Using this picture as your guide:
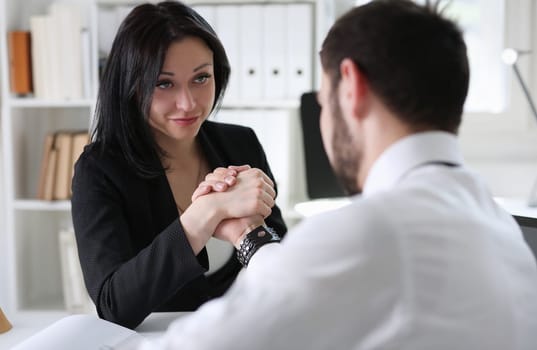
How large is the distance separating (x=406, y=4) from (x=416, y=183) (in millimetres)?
223

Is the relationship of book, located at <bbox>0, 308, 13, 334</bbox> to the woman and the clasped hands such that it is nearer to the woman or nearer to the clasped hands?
the woman

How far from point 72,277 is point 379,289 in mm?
2672

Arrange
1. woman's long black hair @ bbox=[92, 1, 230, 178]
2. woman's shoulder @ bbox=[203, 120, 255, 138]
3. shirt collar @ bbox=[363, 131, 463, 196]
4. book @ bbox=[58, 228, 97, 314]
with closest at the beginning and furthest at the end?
shirt collar @ bbox=[363, 131, 463, 196], woman's long black hair @ bbox=[92, 1, 230, 178], woman's shoulder @ bbox=[203, 120, 255, 138], book @ bbox=[58, 228, 97, 314]

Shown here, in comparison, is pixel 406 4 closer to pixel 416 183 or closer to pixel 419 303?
pixel 416 183

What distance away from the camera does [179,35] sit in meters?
1.53

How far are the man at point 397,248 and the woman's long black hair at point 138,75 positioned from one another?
2.48 feet

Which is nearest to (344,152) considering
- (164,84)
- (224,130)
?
(164,84)

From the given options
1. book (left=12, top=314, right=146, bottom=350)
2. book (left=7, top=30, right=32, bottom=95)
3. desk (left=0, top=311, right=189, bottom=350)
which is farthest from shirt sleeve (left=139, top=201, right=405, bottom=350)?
book (left=7, top=30, right=32, bottom=95)

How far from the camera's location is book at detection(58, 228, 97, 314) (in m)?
3.11

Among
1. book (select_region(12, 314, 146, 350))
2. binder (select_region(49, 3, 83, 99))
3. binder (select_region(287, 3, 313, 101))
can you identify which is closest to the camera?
book (select_region(12, 314, 146, 350))

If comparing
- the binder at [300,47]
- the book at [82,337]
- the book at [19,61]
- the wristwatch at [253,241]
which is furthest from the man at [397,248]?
the book at [19,61]

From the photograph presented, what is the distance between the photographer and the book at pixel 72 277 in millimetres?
3107

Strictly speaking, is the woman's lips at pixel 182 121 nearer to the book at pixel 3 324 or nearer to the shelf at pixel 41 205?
the book at pixel 3 324

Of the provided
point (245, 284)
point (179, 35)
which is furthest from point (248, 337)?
point (179, 35)
